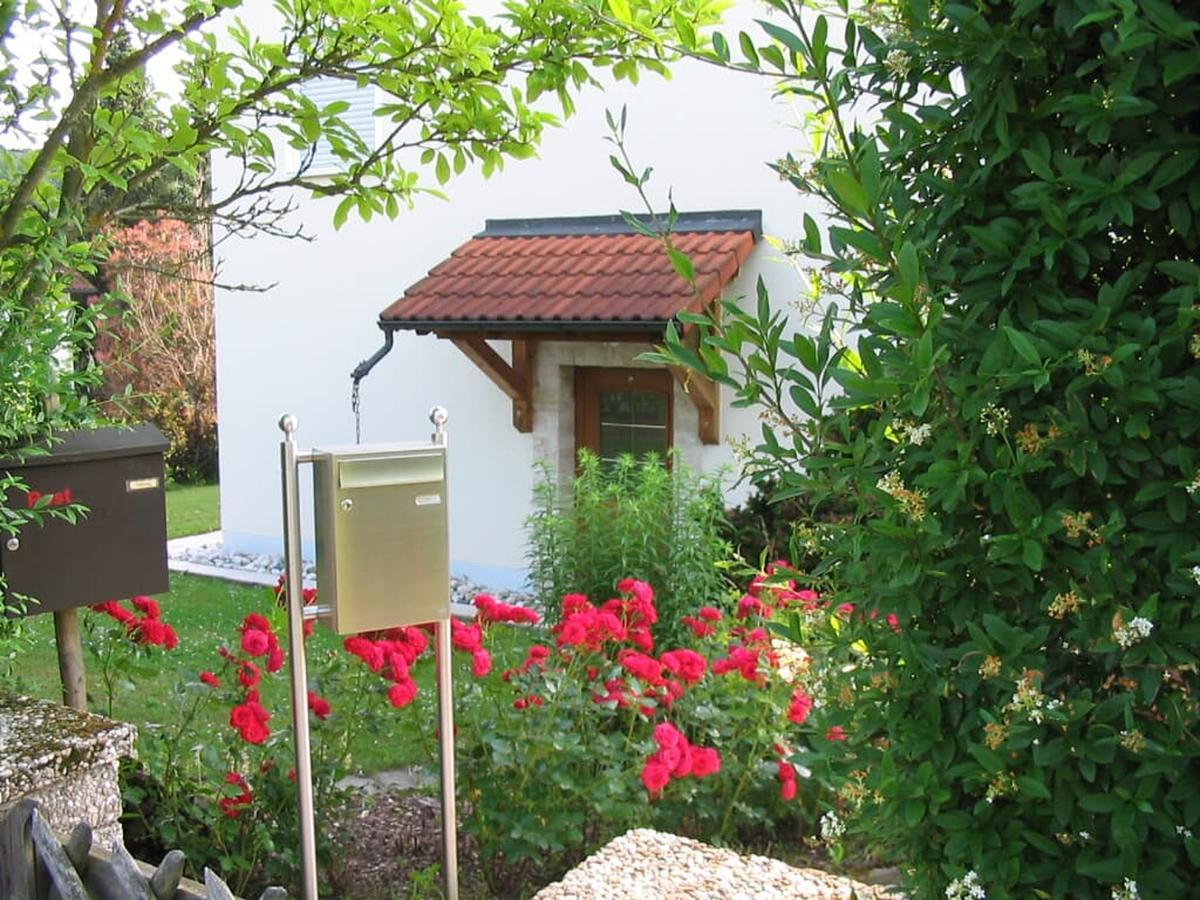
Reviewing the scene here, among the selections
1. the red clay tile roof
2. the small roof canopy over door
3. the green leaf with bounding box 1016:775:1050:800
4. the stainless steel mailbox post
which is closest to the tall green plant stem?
the stainless steel mailbox post

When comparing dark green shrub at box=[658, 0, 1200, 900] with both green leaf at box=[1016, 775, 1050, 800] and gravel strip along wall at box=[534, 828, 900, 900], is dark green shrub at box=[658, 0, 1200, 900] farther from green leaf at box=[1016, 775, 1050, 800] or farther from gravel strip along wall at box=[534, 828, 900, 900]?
gravel strip along wall at box=[534, 828, 900, 900]

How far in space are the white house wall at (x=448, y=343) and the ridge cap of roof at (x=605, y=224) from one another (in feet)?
0.23

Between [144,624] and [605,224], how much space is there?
6743 mm

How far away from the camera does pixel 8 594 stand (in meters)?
3.87

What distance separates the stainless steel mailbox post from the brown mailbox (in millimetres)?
935

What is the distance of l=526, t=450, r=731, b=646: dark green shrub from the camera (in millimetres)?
6660

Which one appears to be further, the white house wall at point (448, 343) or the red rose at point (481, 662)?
the white house wall at point (448, 343)

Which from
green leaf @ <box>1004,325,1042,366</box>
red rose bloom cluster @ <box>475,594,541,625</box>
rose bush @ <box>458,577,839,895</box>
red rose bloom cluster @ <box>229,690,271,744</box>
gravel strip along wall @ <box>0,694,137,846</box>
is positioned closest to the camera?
green leaf @ <box>1004,325,1042,366</box>

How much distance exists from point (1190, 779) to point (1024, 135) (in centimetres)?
77

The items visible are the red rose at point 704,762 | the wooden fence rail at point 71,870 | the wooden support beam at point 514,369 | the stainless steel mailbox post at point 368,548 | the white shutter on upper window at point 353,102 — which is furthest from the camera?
the white shutter on upper window at point 353,102

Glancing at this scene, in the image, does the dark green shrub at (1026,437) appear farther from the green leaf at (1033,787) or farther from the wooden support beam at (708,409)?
the wooden support beam at (708,409)

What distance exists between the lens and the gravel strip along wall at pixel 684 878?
139 inches

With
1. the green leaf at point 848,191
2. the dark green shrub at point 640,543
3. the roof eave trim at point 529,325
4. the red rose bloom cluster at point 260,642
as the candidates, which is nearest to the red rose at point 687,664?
the red rose bloom cluster at point 260,642

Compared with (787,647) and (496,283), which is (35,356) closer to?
(787,647)
